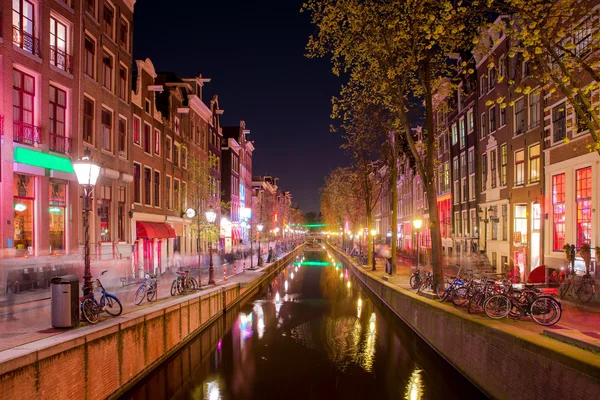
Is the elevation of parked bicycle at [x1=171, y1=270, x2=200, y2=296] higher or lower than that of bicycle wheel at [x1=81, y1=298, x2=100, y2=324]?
lower

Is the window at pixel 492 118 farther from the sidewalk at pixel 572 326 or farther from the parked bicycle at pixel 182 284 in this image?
the parked bicycle at pixel 182 284

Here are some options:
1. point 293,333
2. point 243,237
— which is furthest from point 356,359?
point 243,237

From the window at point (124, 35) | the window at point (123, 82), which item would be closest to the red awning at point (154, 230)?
the window at point (123, 82)

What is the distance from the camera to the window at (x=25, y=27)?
1991cm

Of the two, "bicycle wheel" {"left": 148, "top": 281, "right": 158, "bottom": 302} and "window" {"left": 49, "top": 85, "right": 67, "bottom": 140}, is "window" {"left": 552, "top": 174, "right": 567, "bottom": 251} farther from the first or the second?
"window" {"left": 49, "top": 85, "right": 67, "bottom": 140}

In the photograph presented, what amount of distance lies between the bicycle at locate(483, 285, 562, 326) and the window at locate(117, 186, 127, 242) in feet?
73.0

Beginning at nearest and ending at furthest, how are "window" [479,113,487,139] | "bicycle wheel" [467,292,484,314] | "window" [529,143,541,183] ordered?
"bicycle wheel" [467,292,484,314]
"window" [529,143,541,183]
"window" [479,113,487,139]

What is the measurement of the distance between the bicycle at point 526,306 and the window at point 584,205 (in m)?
8.41

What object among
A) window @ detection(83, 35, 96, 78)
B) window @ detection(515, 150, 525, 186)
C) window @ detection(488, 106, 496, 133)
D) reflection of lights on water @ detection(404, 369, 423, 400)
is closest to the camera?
reflection of lights on water @ detection(404, 369, 423, 400)

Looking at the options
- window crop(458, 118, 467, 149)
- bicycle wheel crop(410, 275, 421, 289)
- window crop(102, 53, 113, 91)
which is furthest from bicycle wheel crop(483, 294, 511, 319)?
window crop(458, 118, 467, 149)

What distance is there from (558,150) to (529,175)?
437 cm

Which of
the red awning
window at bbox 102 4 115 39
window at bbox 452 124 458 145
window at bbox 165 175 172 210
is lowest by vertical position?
the red awning

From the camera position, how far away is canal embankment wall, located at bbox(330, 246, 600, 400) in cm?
846

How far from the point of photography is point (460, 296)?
17172mm
